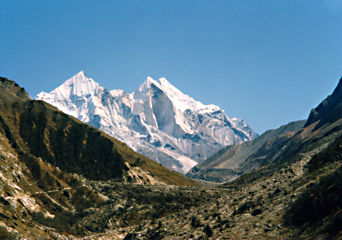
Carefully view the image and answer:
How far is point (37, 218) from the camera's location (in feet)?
569

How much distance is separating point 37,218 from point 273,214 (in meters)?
135

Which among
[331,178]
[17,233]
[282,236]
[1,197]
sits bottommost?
[282,236]

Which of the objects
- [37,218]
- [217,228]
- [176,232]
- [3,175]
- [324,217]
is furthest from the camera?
[3,175]

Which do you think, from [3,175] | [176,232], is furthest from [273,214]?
[3,175]

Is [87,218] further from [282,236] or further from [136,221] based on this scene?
[282,236]

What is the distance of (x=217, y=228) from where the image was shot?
79.9 m

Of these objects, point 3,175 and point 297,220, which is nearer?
point 297,220

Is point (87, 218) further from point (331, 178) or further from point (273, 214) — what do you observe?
point (331, 178)

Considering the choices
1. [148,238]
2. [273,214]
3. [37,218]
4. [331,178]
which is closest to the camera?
[331,178]

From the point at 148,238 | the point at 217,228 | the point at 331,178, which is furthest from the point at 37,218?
the point at 331,178

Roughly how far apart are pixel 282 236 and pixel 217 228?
23707 mm

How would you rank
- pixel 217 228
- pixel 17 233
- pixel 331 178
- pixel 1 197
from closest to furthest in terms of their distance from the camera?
1. pixel 331 178
2. pixel 217 228
3. pixel 17 233
4. pixel 1 197

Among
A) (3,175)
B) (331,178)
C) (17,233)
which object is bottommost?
(331,178)

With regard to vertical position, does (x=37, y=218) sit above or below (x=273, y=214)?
above
